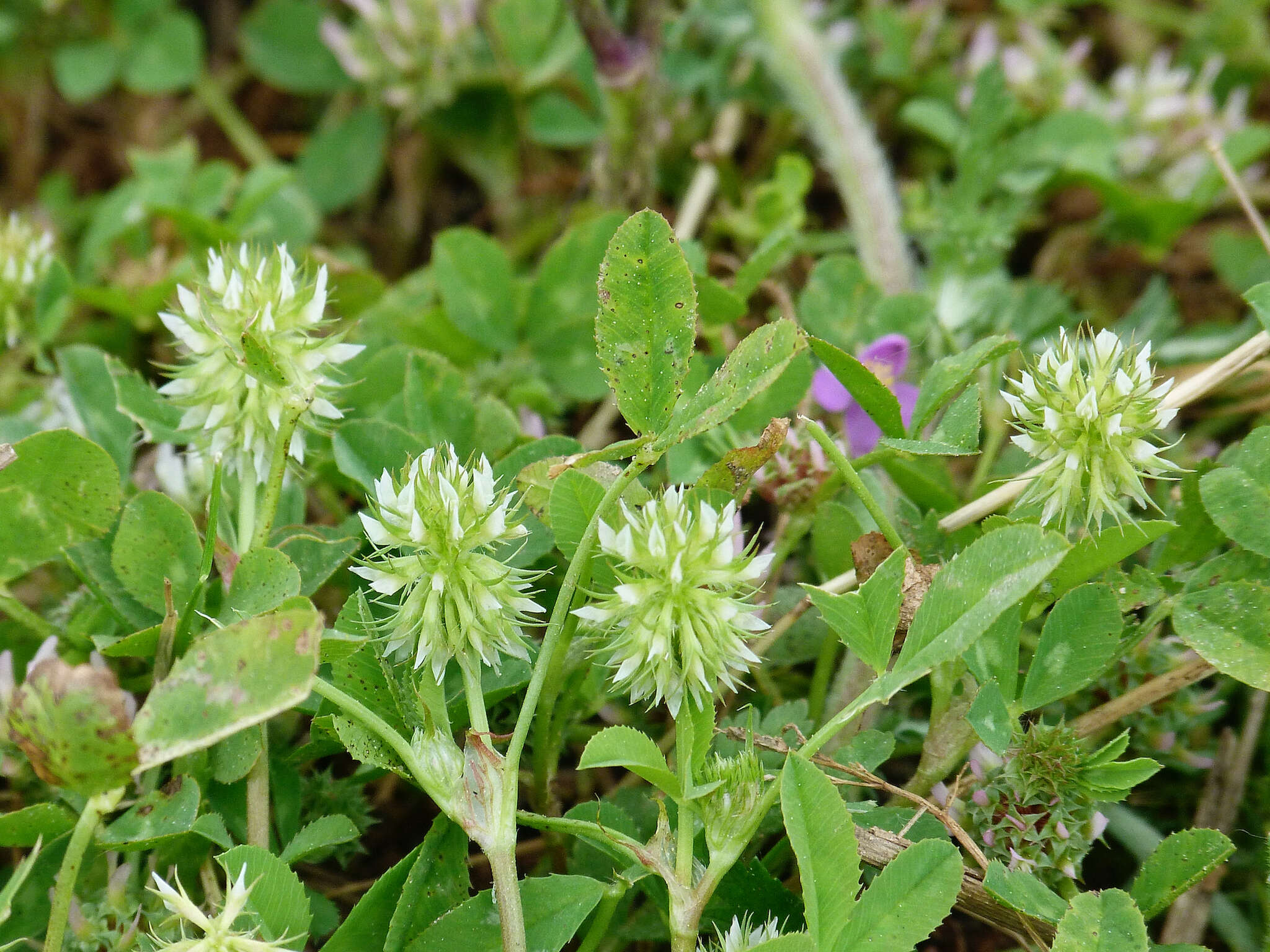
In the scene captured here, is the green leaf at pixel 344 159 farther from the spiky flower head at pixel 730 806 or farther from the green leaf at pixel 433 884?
the spiky flower head at pixel 730 806

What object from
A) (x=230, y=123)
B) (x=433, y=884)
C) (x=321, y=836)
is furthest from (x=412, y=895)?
(x=230, y=123)

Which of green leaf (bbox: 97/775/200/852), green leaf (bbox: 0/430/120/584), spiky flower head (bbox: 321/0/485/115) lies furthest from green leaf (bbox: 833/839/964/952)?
spiky flower head (bbox: 321/0/485/115)

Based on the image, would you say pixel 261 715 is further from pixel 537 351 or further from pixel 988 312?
pixel 988 312

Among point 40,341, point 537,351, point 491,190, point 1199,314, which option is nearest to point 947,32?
point 1199,314

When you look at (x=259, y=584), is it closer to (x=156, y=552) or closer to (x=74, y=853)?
(x=156, y=552)

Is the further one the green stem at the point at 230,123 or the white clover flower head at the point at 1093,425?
the green stem at the point at 230,123

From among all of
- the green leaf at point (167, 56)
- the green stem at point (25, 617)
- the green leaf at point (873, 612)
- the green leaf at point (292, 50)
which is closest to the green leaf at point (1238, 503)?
the green leaf at point (873, 612)
